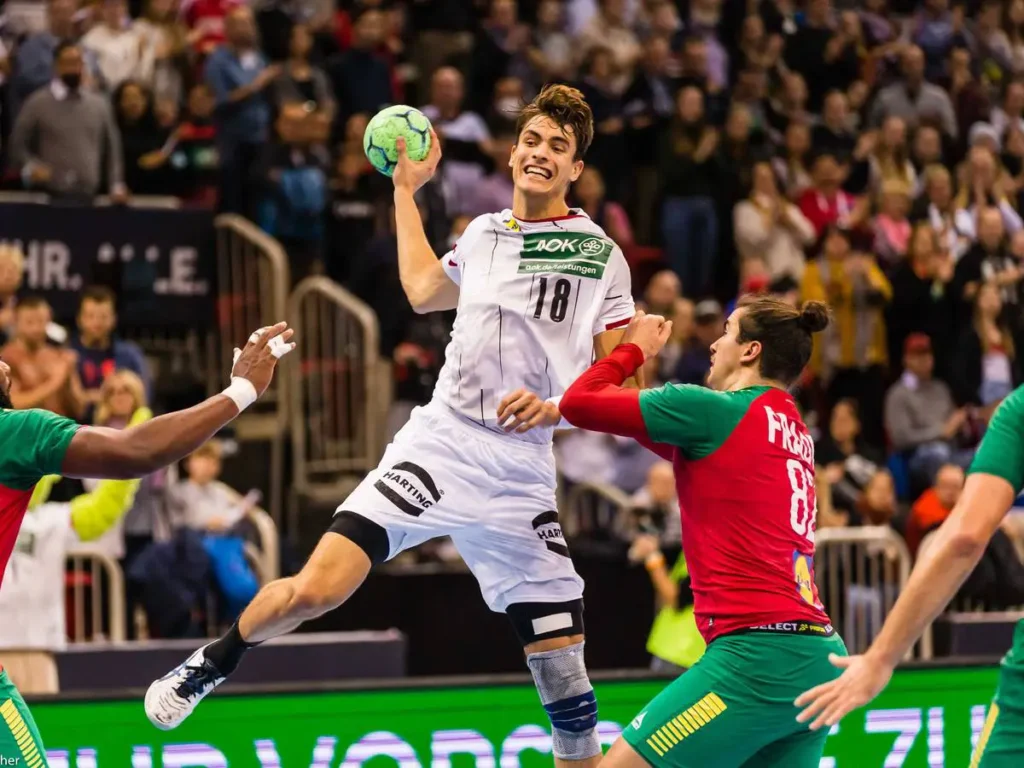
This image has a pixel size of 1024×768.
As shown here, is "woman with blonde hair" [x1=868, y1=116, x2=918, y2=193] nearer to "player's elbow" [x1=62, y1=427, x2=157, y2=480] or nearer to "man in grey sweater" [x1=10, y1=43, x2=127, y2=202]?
"man in grey sweater" [x1=10, y1=43, x2=127, y2=202]

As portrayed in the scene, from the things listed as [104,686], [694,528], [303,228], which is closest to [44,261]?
[303,228]

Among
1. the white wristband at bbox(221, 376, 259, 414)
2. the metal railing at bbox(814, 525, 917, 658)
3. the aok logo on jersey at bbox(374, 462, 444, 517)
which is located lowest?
the metal railing at bbox(814, 525, 917, 658)

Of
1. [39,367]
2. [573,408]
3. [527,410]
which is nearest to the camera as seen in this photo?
[573,408]

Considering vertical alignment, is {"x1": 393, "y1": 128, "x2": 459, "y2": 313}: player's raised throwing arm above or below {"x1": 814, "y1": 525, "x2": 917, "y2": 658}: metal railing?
above

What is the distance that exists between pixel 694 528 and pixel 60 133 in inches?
335

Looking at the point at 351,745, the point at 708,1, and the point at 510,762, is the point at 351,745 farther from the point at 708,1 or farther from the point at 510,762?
the point at 708,1

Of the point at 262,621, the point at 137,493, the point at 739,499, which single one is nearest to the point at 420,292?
the point at 262,621

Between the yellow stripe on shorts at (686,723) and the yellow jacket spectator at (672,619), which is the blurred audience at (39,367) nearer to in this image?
the yellow jacket spectator at (672,619)

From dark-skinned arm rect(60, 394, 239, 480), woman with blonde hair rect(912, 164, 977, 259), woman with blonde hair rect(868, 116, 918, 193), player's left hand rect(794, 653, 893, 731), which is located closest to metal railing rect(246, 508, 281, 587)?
dark-skinned arm rect(60, 394, 239, 480)

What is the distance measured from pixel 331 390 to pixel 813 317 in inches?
304

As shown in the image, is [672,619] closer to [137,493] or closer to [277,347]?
[137,493]

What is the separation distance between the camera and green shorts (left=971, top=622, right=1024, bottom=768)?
173 inches

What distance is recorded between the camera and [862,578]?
12.5 meters

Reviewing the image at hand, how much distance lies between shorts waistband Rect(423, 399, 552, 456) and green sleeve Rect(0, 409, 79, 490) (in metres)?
2.13
